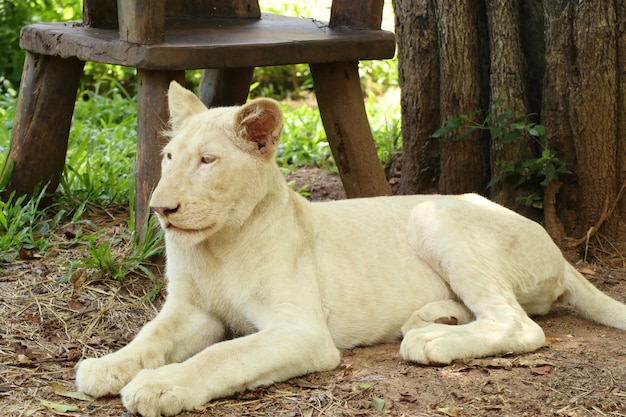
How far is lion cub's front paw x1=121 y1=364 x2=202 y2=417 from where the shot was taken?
3211mm

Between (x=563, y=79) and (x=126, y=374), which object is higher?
(x=563, y=79)

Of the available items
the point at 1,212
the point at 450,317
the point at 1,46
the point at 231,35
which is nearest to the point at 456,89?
the point at 231,35

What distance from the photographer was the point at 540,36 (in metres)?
5.33

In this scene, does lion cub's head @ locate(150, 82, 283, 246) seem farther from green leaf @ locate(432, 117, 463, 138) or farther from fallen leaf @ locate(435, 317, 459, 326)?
green leaf @ locate(432, 117, 463, 138)

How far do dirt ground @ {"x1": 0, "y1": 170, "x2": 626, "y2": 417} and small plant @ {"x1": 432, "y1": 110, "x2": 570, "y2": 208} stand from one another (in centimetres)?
89

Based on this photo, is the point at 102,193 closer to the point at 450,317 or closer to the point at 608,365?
the point at 450,317

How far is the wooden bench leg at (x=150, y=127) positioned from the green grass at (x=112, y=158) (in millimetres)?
186

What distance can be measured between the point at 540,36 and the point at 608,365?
2.26 meters

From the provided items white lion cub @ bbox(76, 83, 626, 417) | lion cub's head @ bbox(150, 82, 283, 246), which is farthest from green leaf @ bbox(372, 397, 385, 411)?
lion cub's head @ bbox(150, 82, 283, 246)

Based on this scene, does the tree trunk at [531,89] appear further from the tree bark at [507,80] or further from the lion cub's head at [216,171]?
the lion cub's head at [216,171]

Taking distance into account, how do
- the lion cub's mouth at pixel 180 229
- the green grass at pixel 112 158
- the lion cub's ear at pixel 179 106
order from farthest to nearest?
1. the green grass at pixel 112 158
2. the lion cub's ear at pixel 179 106
3. the lion cub's mouth at pixel 180 229

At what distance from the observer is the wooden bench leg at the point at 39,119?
536 centimetres

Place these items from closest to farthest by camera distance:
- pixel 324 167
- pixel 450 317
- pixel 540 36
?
pixel 450 317 < pixel 540 36 < pixel 324 167

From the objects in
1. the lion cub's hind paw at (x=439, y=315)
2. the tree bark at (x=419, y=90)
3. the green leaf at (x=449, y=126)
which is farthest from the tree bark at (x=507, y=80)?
the lion cub's hind paw at (x=439, y=315)
